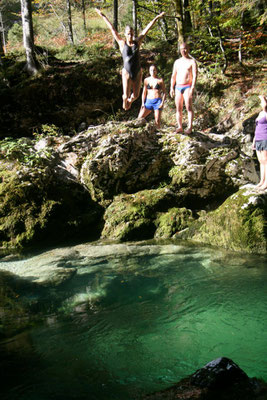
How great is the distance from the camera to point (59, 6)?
25.5 meters

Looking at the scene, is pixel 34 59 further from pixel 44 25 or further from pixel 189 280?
pixel 44 25

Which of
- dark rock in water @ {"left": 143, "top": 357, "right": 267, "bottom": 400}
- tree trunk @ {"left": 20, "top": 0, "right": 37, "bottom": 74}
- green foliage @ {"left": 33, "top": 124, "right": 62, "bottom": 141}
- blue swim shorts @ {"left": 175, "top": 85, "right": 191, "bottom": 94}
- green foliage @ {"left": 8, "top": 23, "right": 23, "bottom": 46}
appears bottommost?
dark rock in water @ {"left": 143, "top": 357, "right": 267, "bottom": 400}

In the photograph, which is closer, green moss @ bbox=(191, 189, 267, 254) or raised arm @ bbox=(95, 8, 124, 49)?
green moss @ bbox=(191, 189, 267, 254)

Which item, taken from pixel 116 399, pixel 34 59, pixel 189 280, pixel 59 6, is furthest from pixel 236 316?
pixel 59 6

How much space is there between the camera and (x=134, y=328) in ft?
10.5

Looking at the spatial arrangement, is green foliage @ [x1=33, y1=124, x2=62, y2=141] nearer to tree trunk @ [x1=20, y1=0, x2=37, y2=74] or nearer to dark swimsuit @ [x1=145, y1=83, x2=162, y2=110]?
dark swimsuit @ [x1=145, y1=83, x2=162, y2=110]

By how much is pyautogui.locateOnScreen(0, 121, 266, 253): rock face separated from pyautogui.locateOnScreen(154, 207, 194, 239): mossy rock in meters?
0.02

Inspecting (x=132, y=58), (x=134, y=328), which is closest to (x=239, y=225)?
(x=134, y=328)

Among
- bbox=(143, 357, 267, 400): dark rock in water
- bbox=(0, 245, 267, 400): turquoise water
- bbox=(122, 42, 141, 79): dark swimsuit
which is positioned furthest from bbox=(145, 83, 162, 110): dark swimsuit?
bbox=(143, 357, 267, 400): dark rock in water

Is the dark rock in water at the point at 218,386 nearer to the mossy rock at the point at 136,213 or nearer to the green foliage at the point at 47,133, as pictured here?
the mossy rock at the point at 136,213

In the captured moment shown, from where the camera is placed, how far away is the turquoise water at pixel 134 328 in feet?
7.97

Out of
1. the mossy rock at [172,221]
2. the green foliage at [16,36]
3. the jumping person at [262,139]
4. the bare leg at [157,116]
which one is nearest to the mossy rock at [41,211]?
the mossy rock at [172,221]

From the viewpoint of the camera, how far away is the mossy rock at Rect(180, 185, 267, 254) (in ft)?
16.9

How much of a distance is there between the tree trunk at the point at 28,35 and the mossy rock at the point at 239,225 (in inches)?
403
